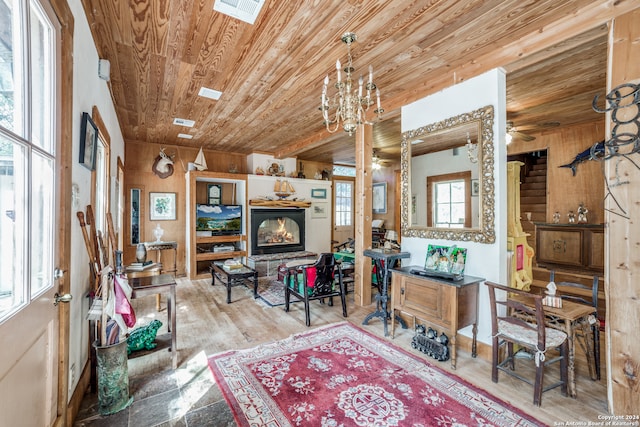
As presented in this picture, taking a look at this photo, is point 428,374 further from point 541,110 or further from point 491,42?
point 541,110

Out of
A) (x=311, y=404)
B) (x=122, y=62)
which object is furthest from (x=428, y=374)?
(x=122, y=62)

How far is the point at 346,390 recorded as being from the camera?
2.07 meters

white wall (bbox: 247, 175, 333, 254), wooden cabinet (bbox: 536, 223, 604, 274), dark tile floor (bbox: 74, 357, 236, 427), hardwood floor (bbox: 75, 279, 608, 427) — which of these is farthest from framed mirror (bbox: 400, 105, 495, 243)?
white wall (bbox: 247, 175, 333, 254)

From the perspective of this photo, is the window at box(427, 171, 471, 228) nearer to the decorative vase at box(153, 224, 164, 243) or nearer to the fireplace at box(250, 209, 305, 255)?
the fireplace at box(250, 209, 305, 255)

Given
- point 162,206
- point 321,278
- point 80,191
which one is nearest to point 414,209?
point 321,278

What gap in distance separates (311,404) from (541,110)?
469 cm

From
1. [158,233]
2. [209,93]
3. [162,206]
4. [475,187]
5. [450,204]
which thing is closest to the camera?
[475,187]

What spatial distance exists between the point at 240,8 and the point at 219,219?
15.1 ft

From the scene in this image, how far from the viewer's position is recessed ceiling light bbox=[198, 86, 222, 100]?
11.0ft

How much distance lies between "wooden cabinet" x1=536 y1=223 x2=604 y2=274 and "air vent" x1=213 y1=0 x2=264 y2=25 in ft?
19.4

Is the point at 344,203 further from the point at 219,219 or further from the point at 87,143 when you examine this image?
the point at 87,143

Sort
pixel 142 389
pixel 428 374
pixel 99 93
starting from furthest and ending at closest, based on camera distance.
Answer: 1. pixel 99 93
2. pixel 428 374
3. pixel 142 389

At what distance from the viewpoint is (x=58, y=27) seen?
1461mm

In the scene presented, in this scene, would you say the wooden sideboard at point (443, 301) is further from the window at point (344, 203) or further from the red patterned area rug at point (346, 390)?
the window at point (344, 203)
